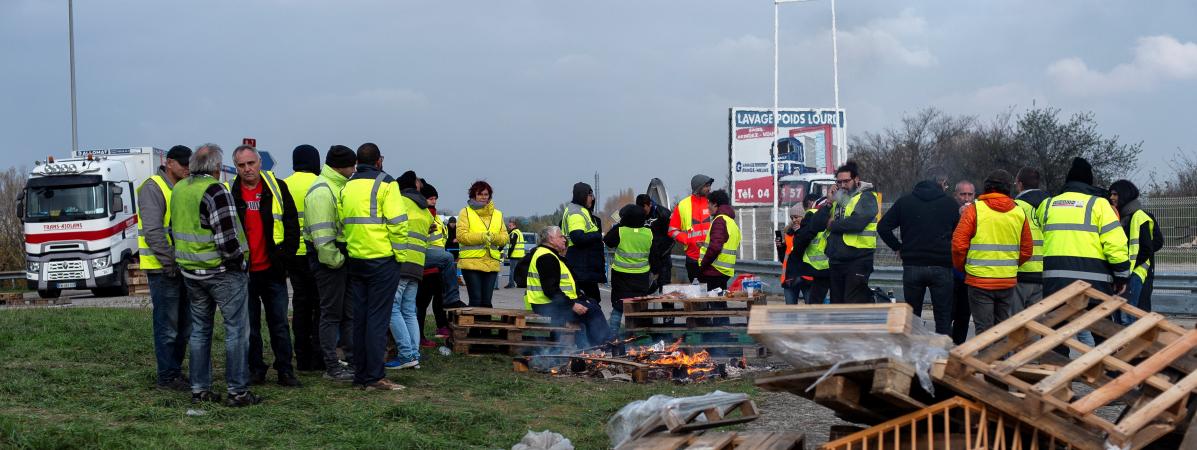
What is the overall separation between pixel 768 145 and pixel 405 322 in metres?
21.5

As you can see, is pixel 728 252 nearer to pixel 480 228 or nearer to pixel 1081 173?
pixel 480 228

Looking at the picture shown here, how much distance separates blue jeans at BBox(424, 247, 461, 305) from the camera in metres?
11.4

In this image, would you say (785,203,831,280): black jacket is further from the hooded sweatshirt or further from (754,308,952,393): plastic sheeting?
(754,308,952,393): plastic sheeting

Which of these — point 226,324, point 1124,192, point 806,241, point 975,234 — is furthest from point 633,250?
point 226,324

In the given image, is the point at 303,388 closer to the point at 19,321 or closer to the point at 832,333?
the point at 832,333

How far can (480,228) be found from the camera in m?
11.4

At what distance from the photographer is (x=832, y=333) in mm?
5555

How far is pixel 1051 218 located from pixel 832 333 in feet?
13.5

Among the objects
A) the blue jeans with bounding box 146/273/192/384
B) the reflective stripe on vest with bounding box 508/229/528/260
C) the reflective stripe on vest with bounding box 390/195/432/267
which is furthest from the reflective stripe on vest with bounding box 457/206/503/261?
the reflective stripe on vest with bounding box 508/229/528/260

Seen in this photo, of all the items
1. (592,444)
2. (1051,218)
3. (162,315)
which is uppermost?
(1051,218)

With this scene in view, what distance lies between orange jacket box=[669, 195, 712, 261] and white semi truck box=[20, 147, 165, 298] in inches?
587

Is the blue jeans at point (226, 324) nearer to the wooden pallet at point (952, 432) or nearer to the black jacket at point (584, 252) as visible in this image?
the wooden pallet at point (952, 432)

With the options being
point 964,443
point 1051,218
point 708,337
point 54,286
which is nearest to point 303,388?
point 708,337

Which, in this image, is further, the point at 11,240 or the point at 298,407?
the point at 11,240
